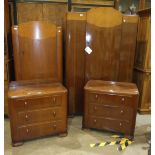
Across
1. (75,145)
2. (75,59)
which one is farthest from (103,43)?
(75,145)

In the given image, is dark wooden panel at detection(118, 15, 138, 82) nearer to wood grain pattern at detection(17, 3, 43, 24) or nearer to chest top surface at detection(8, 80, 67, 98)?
chest top surface at detection(8, 80, 67, 98)

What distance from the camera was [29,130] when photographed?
220 cm

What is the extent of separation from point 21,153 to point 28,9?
2.31 meters

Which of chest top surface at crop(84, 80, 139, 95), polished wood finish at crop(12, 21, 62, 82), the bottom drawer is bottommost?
the bottom drawer

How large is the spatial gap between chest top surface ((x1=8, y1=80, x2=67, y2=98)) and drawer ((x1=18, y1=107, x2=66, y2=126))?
0.73 feet

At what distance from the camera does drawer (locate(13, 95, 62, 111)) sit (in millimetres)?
2092

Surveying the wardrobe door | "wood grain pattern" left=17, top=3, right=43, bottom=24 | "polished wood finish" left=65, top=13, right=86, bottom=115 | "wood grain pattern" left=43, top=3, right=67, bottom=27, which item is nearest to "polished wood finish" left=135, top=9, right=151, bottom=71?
the wardrobe door

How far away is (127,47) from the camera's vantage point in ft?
9.07

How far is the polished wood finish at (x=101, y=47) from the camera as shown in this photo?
2652mm

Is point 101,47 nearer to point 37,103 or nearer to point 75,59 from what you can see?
point 75,59

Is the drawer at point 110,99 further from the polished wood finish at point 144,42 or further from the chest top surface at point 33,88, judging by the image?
the polished wood finish at point 144,42

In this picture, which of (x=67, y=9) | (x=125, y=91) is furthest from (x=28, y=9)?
(x=125, y=91)

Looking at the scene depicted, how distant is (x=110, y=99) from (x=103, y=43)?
90cm

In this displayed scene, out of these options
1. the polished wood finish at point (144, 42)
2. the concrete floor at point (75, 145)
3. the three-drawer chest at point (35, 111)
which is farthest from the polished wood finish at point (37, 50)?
the polished wood finish at point (144, 42)
